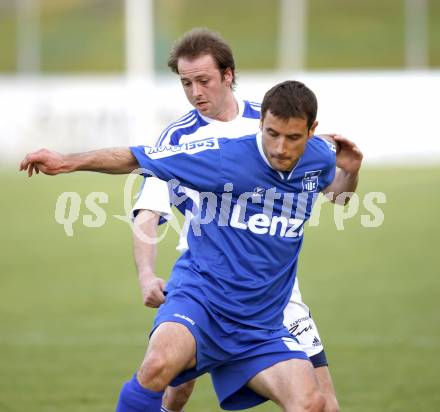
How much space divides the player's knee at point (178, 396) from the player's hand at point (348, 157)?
5.24ft

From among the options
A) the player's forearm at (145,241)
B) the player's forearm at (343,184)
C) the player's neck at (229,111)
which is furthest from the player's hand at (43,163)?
the player's forearm at (343,184)

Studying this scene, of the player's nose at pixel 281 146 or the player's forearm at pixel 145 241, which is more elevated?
the player's nose at pixel 281 146

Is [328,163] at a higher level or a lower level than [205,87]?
lower

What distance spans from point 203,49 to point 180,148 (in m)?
1.04

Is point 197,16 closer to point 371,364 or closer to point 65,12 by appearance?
point 65,12

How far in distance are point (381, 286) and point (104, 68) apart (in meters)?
28.2

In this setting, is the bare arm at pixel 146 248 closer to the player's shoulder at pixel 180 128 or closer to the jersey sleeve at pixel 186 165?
the player's shoulder at pixel 180 128

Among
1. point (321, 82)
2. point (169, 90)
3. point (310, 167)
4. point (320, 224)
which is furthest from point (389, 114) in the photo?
point (310, 167)

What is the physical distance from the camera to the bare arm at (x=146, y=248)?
17.3 feet

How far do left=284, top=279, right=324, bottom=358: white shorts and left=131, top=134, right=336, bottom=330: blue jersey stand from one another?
192 millimetres

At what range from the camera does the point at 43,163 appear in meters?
4.54

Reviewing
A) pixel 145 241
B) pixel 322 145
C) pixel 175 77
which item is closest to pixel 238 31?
pixel 175 77

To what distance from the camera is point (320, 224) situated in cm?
1748

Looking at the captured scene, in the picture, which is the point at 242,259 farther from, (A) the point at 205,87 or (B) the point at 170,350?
(A) the point at 205,87
